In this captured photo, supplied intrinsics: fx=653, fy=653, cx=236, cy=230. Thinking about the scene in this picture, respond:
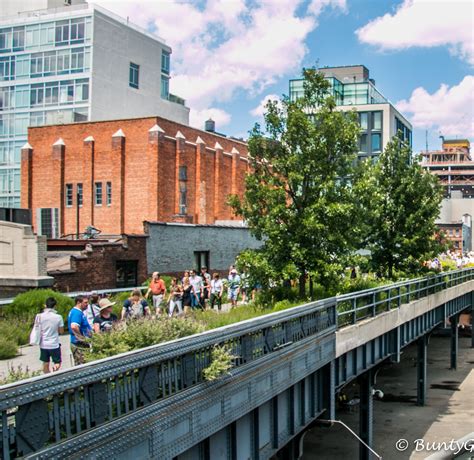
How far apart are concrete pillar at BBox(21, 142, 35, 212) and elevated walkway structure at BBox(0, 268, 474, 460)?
38.3m

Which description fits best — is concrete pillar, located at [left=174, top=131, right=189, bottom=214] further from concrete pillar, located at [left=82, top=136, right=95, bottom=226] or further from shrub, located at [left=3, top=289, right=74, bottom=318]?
shrub, located at [left=3, top=289, right=74, bottom=318]

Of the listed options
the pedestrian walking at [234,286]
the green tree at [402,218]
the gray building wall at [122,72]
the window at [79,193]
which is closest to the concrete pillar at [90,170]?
the window at [79,193]

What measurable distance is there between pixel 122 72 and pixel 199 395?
56.1m

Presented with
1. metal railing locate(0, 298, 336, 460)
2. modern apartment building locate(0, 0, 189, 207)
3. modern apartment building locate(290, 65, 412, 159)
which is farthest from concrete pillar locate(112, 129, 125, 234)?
metal railing locate(0, 298, 336, 460)

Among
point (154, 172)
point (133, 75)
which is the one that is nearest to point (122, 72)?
point (133, 75)

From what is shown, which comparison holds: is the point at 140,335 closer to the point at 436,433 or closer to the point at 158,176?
the point at 436,433

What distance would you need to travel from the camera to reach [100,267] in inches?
993

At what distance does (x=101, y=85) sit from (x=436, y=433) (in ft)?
145

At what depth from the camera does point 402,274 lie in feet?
88.8

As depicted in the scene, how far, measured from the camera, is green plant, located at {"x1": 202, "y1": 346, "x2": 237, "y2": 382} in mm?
9164

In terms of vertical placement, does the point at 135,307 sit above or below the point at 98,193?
below

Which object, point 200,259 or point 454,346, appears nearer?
point 200,259

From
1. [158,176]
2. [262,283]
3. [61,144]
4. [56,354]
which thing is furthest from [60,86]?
[56,354]

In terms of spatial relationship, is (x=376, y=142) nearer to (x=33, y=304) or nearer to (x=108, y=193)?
(x=108, y=193)
